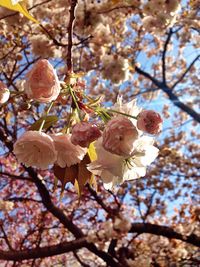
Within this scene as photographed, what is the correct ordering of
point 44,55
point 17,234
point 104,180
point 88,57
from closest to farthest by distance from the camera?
1. point 104,180
2. point 44,55
3. point 88,57
4. point 17,234

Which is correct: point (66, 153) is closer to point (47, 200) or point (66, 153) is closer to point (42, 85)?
point (42, 85)

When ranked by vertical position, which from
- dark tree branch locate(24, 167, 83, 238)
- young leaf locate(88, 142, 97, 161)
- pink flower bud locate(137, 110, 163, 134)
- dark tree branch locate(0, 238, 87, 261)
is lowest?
young leaf locate(88, 142, 97, 161)

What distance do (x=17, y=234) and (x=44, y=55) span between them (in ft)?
13.8

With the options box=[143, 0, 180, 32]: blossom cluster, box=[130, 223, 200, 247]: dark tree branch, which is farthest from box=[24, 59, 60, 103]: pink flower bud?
A: box=[143, 0, 180, 32]: blossom cluster

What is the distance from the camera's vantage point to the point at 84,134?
1.03m

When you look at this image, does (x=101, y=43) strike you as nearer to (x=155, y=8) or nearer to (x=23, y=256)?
(x=155, y=8)

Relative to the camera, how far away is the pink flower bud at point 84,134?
1029 mm

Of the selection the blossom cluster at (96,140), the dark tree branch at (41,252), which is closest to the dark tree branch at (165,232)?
the dark tree branch at (41,252)

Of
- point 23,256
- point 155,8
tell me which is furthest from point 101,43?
point 23,256

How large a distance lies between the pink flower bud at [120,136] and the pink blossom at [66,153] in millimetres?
123

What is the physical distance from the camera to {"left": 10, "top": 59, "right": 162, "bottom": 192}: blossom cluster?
103 cm

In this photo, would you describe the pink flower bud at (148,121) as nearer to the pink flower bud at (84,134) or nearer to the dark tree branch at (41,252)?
the pink flower bud at (84,134)

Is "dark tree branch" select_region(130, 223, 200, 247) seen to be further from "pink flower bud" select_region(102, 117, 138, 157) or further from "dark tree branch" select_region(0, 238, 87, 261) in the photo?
"pink flower bud" select_region(102, 117, 138, 157)

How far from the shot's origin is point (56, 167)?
1150 millimetres
